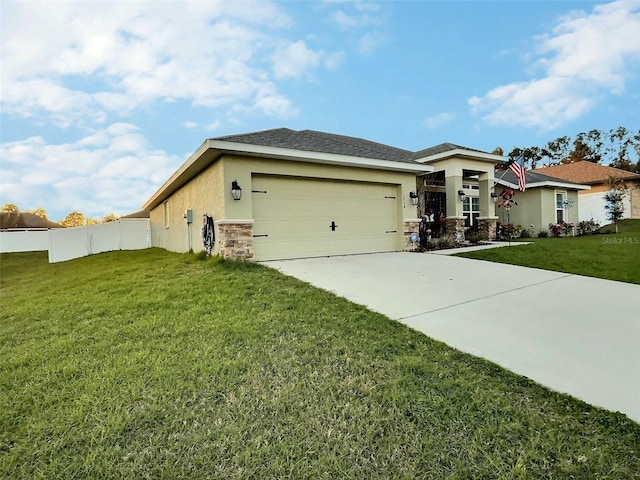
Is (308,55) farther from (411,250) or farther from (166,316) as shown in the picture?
(166,316)

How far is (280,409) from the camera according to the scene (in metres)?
2.48

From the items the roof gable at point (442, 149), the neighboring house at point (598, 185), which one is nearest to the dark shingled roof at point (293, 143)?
the roof gable at point (442, 149)

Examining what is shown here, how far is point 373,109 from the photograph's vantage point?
14.1m

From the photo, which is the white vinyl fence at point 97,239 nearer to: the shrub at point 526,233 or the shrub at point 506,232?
the shrub at point 506,232

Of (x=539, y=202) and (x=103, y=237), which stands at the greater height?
(x=539, y=202)

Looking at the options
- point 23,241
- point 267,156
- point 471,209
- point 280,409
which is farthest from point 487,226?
point 23,241

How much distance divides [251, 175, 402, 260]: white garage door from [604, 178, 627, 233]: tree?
→ 16.8 m

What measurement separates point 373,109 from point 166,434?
14.1 metres

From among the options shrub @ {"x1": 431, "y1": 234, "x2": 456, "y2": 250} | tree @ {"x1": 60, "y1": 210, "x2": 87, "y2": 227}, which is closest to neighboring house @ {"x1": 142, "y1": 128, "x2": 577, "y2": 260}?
shrub @ {"x1": 431, "y1": 234, "x2": 456, "y2": 250}

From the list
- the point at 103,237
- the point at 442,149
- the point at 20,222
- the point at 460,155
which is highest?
the point at 442,149

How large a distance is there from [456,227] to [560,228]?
26.3ft

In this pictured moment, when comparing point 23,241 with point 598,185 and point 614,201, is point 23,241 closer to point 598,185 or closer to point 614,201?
point 614,201

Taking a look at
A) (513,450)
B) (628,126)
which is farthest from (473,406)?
(628,126)

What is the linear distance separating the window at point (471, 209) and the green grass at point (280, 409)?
12.2 metres
